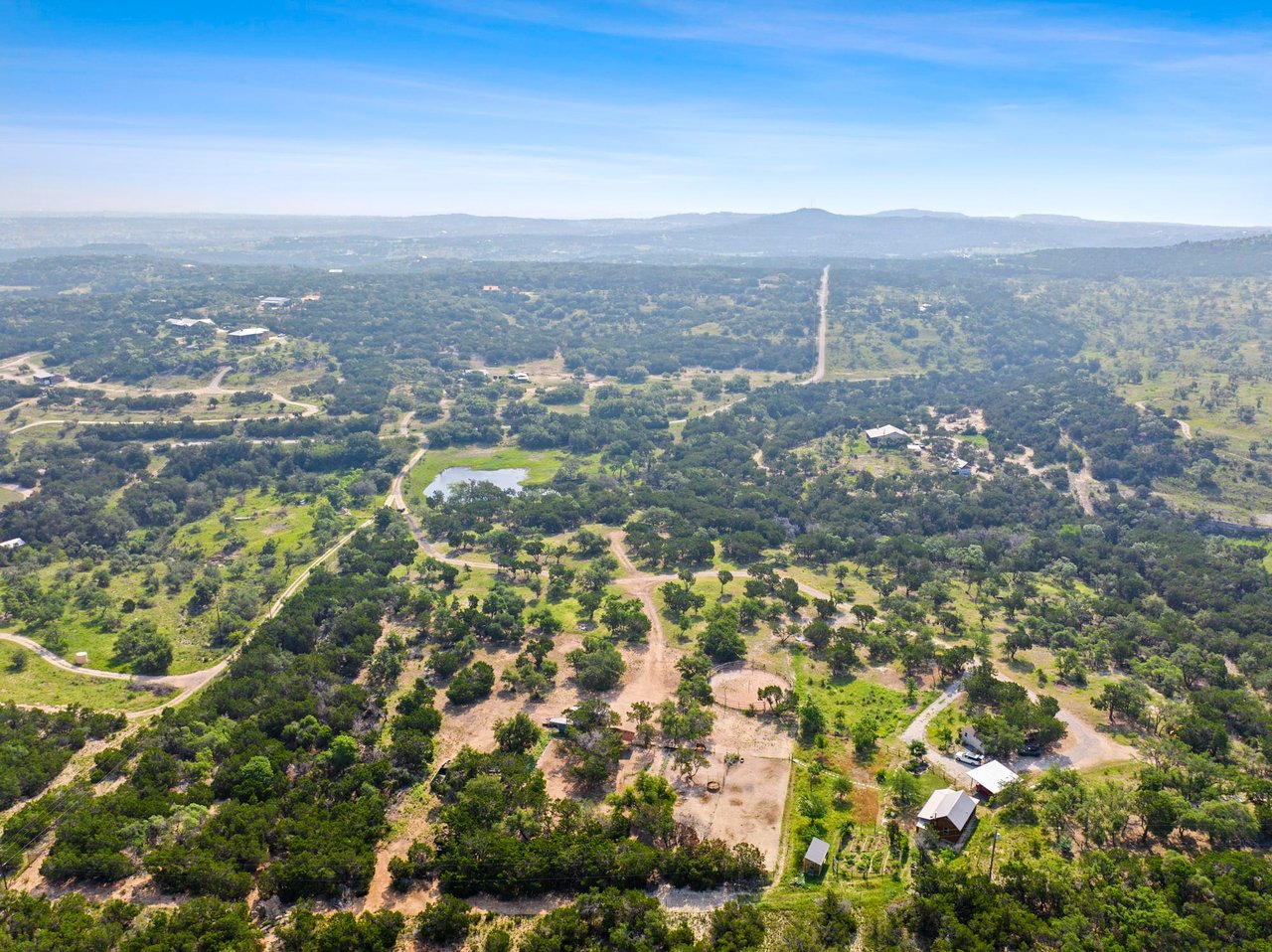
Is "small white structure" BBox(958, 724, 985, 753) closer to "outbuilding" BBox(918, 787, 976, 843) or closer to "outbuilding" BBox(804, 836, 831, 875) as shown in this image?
"outbuilding" BBox(918, 787, 976, 843)

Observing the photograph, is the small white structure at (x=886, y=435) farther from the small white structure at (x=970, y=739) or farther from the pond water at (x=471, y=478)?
the small white structure at (x=970, y=739)

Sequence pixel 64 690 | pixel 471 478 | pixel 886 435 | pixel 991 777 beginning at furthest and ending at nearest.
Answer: pixel 886 435 → pixel 471 478 → pixel 64 690 → pixel 991 777

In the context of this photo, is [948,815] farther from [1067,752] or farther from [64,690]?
[64,690]

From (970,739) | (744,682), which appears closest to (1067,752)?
(970,739)

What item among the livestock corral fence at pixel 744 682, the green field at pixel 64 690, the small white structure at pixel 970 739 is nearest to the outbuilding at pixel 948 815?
the small white structure at pixel 970 739

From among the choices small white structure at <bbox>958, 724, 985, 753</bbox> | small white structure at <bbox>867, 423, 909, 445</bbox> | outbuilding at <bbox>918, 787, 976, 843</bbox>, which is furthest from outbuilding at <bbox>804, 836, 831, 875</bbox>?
small white structure at <bbox>867, 423, 909, 445</bbox>

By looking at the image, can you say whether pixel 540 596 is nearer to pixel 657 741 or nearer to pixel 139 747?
pixel 657 741
